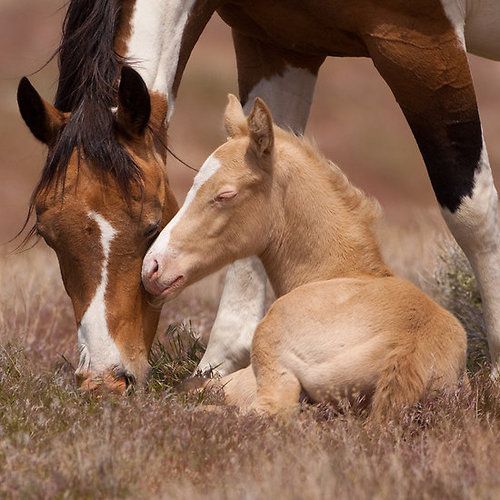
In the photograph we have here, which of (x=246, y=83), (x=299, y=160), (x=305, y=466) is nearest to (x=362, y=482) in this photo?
(x=305, y=466)

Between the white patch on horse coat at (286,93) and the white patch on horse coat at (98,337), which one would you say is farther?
the white patch on horse coat at (286,93)

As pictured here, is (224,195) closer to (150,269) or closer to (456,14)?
(150,269)

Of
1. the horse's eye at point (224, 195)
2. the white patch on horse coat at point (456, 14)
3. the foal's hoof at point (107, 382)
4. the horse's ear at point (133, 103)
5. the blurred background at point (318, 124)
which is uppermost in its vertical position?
the white patch on horse coat at point (456, 14)

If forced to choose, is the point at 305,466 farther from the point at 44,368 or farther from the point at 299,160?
the point at 44,368

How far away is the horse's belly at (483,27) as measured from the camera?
17.0ft

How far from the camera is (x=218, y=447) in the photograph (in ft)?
11.2

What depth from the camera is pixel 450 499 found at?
2918 mm

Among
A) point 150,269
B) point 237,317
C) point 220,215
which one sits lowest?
point 237,317

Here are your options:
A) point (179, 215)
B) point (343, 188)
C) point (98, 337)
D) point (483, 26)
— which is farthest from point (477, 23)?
A: point (98, 337)

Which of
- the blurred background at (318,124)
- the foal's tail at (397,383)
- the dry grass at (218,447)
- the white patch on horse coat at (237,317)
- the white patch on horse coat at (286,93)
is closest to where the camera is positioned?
the dry grass at (218,447)

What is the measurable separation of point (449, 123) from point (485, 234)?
18.3 inches

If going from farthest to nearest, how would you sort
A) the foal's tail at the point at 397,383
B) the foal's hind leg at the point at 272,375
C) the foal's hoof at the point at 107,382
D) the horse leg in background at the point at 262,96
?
the horse leg in background at the point at 262,96
the foal's hoof at the point at 107,382
the foal's hind leg at the point at 272,375
the foal's tail at the point at 397,383

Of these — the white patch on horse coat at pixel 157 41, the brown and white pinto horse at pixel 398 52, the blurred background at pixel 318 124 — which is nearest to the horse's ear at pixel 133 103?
the brown and white pinto horse at pixel 398 52

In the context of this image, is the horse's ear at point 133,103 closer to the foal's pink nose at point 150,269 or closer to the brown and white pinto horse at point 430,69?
the brown and white pinto horse at point 430,69
